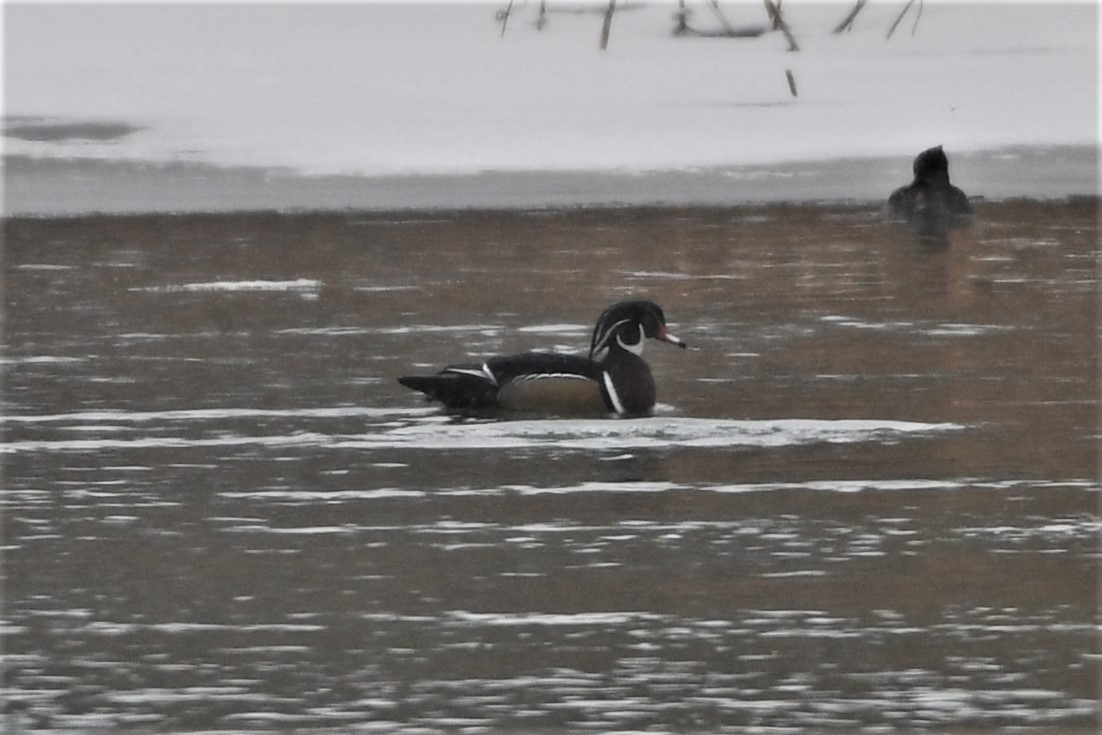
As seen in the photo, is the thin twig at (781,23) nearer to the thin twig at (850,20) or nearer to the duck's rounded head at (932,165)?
the thin twig at (850,20)

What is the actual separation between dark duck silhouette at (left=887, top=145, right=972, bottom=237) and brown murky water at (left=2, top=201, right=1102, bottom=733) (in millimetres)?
2964

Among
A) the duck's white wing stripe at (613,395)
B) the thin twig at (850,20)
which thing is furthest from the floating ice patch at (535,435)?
the thin twig at (850,20)

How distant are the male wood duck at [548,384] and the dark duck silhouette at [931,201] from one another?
715 centimetres

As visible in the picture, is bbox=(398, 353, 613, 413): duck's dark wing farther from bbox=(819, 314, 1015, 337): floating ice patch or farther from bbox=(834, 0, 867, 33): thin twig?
bbox=(834, 0, 867, 33): thin twig

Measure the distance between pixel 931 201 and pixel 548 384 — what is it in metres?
8.03

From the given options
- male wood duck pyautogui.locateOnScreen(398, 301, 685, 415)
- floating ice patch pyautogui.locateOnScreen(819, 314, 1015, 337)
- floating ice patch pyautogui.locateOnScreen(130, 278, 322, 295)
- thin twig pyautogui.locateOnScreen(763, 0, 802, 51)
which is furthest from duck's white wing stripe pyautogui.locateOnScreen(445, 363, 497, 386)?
thin twig pyautogui.locateOnScreen(763, 0, 802, 51)

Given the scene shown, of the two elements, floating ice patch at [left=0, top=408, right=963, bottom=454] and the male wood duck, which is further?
the male wood duck

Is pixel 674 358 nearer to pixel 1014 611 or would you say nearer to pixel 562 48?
pixel 1014 611

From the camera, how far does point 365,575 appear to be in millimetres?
6770

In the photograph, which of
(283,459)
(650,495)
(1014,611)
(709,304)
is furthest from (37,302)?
(1014,611)

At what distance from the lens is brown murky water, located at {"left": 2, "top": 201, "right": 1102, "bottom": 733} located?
5688 millimetres

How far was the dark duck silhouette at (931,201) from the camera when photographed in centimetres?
1702

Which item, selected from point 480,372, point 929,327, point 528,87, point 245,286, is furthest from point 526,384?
point 528,87

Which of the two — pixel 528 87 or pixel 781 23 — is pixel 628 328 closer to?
pixel 528 87
